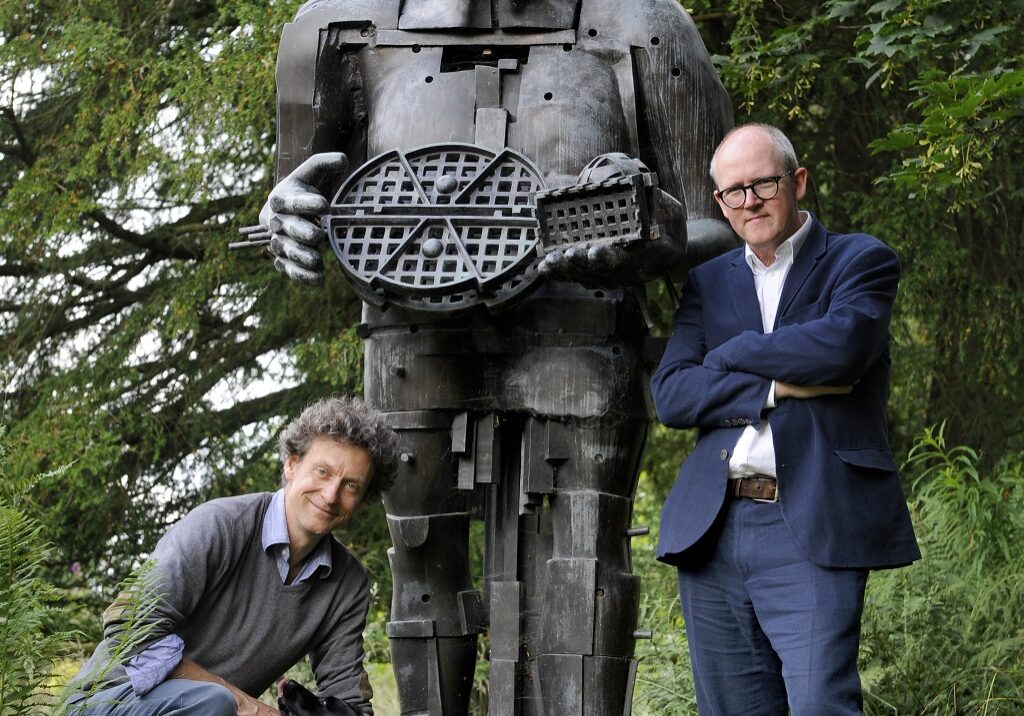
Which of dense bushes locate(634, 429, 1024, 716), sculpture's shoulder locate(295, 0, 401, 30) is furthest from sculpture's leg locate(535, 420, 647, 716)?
dense bushes locate(634, 429, 1024, 716)

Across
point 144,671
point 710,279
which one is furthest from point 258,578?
point 710,279

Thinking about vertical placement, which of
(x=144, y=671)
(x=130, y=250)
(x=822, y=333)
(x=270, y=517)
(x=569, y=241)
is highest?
(x=130, y=250)

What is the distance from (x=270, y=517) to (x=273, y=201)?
0.76 m

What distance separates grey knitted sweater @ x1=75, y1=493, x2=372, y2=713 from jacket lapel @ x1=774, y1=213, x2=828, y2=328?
1.13 m

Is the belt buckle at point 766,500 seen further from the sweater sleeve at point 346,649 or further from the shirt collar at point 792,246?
the sweater sleeve at point 346,649

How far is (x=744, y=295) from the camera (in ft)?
11.1

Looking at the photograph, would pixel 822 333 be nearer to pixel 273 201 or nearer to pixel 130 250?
pixel 273 201

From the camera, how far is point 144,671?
121 inches

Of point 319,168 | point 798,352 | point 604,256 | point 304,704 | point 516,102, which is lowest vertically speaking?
point 304,704

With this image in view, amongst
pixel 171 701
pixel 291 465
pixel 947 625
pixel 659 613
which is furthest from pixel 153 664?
pixel 659 613

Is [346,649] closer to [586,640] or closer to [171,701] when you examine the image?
[171,701]

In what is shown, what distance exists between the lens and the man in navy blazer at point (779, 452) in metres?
3.09

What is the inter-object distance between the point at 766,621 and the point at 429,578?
1.01 m

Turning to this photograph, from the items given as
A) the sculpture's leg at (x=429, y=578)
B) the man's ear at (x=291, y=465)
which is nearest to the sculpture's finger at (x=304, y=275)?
the man's ear at (x=291, y=465)
